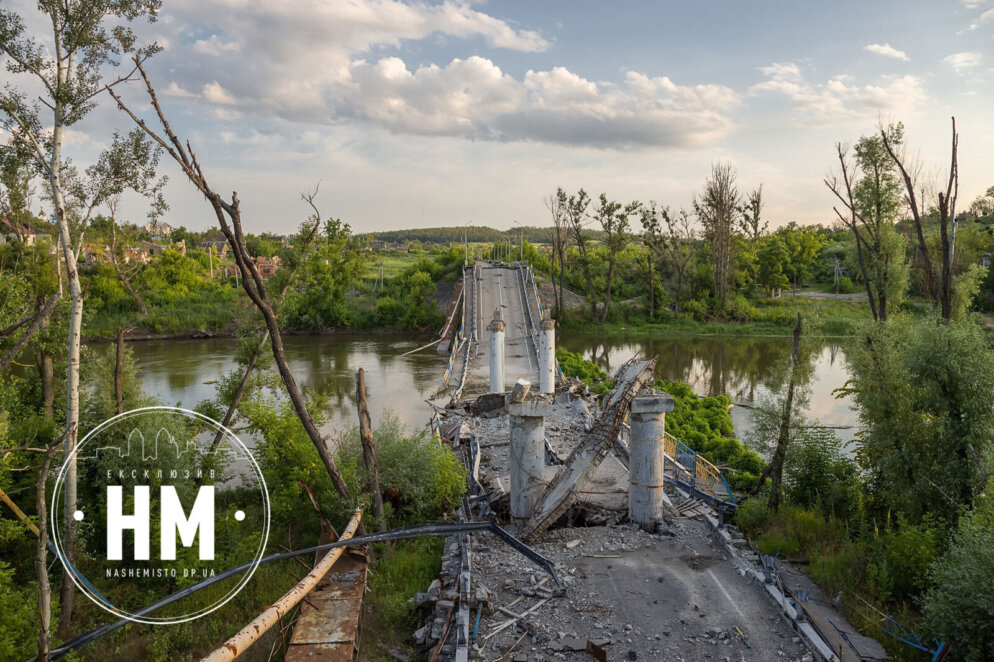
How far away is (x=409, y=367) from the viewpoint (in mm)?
33125

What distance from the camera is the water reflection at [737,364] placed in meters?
22.3

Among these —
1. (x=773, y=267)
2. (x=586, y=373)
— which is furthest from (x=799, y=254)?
(x=586, y=373)

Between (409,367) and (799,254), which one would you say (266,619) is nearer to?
(409,367)

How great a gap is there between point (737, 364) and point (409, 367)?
18275mm

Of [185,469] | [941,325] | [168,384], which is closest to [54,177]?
[185,469]

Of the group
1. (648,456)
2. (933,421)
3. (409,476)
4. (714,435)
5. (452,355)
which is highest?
(933,421)

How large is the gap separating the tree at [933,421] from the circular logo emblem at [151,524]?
10.7m

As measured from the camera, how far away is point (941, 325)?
35.3ft

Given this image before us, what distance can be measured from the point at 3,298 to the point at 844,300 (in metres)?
53.9

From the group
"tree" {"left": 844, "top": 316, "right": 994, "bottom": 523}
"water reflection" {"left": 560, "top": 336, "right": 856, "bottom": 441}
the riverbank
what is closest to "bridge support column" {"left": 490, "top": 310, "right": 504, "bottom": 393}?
"water reflection" {"left": 560, "top": 336, "right": 856, "bottom": 441}

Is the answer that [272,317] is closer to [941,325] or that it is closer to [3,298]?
[3,298]

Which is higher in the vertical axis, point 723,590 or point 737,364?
point 737,364

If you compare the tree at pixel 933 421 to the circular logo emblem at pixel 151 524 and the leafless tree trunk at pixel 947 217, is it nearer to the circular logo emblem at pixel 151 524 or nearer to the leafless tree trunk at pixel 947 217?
the leafless tree trunk at pixel 947 217

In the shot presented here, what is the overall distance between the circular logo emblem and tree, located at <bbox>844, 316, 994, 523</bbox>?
10.7m
